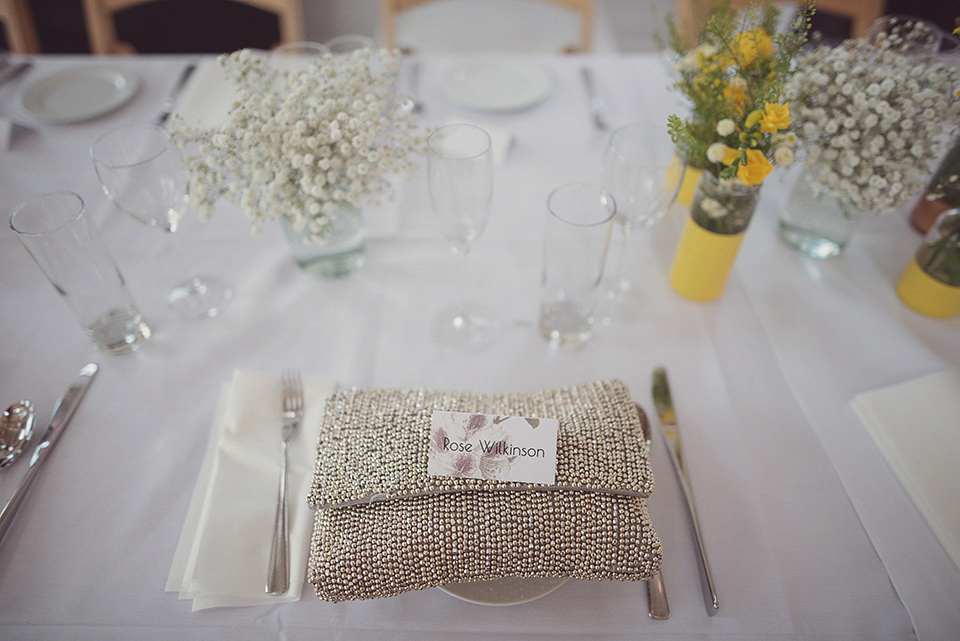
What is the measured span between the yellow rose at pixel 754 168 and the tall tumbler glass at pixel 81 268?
1.04 metres

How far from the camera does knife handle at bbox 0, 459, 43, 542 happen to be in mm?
802

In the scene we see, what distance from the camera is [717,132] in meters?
0.92

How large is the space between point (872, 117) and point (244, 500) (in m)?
1.15

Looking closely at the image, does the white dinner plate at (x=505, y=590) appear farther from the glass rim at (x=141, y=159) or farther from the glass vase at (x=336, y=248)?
the glass rim at (x=141, y=159)

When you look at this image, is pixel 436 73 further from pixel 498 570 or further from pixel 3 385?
pixel 498 570

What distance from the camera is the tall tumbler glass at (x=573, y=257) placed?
910 millimetres

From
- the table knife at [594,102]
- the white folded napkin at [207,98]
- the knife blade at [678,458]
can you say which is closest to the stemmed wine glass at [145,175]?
the white folded napkin at [207,98]

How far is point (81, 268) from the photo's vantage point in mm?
978

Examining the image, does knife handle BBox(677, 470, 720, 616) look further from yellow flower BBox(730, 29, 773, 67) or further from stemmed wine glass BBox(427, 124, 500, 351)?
yellow flower BBox(730, 29, 773, 67)

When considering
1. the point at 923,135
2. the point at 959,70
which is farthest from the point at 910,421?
the point at 959,70

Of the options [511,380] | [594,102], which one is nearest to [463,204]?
[511,380]

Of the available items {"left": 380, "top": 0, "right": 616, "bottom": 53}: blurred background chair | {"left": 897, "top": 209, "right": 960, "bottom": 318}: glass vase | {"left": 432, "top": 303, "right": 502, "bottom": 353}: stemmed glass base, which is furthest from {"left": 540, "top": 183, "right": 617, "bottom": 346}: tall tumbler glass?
{"left": 380, "top": 0, "right": 616, "bottom": 53}: blurred background chair

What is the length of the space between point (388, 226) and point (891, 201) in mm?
961

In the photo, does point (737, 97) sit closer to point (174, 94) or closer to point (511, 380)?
point (511, 380)
